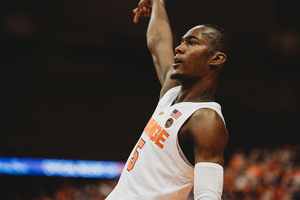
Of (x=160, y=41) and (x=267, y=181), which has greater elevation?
(x=160, y=41)

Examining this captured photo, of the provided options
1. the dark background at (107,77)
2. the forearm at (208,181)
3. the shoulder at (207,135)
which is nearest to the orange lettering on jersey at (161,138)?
the shoulder at (207,135)

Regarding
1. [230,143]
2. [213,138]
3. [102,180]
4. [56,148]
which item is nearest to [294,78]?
[230,143]

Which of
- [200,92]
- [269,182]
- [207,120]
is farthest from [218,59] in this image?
[269,182]

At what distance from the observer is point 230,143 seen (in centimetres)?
1085

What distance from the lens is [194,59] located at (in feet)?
5.73

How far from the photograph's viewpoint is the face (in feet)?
5.74

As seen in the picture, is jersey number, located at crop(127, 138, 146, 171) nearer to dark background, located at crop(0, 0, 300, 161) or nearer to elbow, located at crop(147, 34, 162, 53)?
elbow, located at crop(147, 34, 162, 53)

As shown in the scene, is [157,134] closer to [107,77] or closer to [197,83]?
[197,83]

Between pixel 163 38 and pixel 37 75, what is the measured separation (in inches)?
351

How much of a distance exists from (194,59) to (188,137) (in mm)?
440

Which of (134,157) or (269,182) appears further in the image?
(269,182)

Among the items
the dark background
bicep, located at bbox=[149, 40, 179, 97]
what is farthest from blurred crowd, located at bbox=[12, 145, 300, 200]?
bicep, located at bbox=[149, 40, 179, 97]

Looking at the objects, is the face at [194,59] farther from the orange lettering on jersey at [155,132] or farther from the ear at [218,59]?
the orange lettering on jersey at [155,132]

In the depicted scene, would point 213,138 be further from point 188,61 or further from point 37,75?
point 37,75
